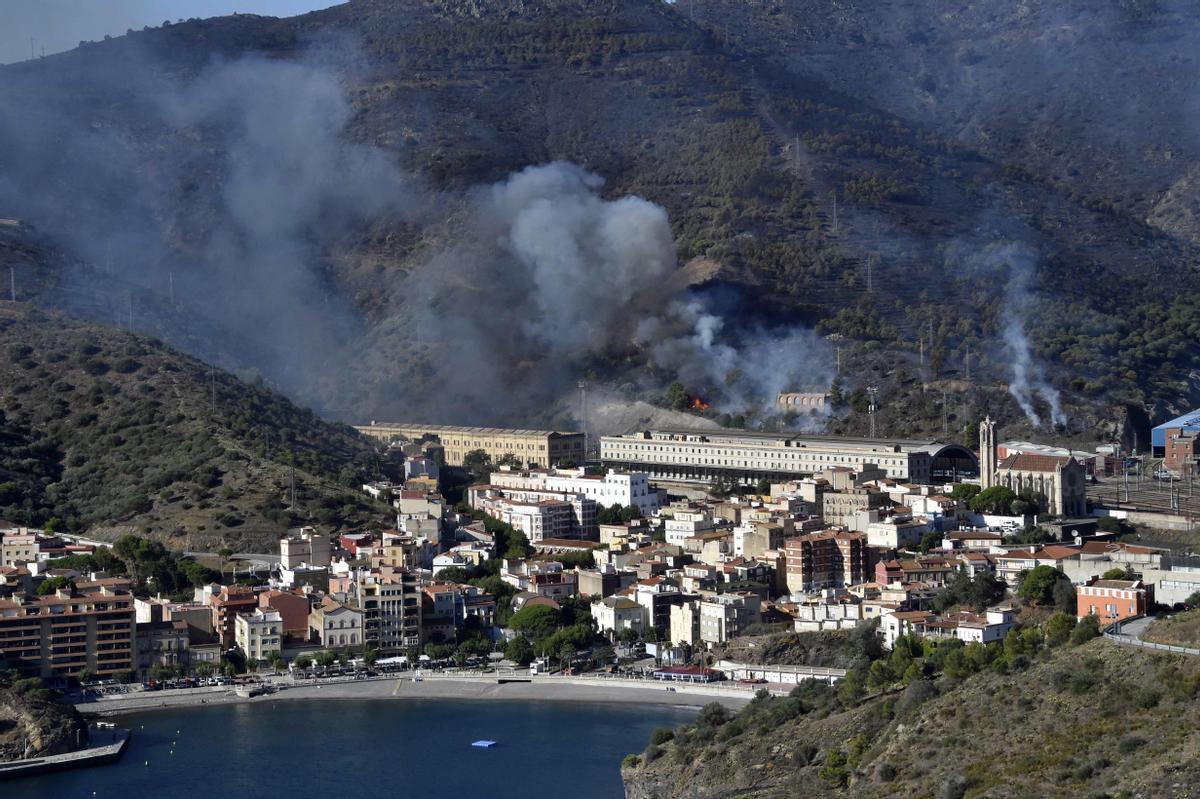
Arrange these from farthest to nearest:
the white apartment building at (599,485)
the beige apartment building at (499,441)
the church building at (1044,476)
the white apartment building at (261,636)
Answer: the beige apartment building at (499,441) → the white apartment building at (599,485) → the church building at (1044,476) → the white apartment building at (261,636)

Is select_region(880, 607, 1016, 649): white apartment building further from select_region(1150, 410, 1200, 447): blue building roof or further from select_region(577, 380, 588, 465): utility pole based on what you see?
select_region(577, 380, 588, 465): utility pole

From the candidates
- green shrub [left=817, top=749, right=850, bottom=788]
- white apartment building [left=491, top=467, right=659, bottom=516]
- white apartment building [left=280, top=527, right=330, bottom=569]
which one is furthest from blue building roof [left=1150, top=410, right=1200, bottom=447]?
green shrub [left=817, top=749, right=850, bottom=788]

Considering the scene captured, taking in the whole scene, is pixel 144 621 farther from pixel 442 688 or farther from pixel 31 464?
pixel 31 464

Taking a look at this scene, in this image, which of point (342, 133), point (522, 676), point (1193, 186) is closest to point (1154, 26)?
point (1193, 186)

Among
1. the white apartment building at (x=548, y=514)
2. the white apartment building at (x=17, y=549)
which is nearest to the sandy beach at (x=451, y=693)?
the white apartment building at (x=17, y=549)

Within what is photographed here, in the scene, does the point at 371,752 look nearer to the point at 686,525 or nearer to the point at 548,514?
the point at 686,525

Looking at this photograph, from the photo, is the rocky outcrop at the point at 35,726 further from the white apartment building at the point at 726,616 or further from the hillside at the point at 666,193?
the hillside at the point at 666,193
